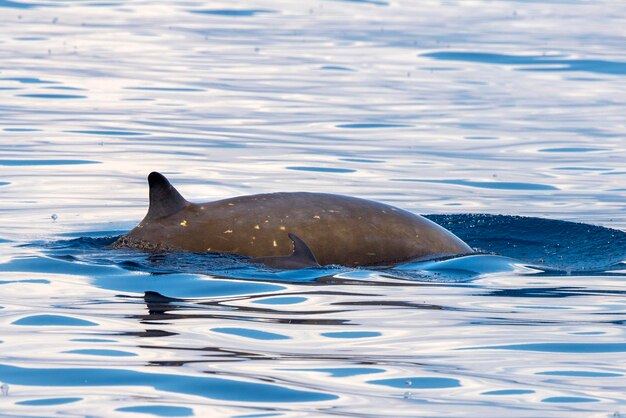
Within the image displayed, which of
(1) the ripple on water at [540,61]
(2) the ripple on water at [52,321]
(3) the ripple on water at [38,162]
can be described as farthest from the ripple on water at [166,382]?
(1) the ripple on water at [540,61]

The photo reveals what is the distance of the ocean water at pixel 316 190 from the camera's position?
29.0 feet

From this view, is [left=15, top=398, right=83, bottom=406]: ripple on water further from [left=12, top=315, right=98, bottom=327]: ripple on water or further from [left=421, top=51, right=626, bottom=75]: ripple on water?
[left=421, top=51, right=626, bottom=75]: ripple on water

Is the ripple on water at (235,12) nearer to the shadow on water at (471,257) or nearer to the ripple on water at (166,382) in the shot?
the shadow on water at (471,257)

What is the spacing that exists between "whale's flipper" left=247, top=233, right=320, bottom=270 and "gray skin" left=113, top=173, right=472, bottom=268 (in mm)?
11

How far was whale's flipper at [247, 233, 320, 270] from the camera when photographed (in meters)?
11.9

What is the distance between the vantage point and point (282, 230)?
1248 centimetres

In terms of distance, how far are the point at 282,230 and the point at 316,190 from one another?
602 cm

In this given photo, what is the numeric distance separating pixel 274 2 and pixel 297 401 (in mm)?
40447

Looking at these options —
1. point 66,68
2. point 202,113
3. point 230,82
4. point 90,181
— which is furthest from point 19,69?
point 90,181

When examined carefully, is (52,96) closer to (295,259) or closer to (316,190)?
(316,190)

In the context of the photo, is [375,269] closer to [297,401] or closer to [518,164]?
[297,401]

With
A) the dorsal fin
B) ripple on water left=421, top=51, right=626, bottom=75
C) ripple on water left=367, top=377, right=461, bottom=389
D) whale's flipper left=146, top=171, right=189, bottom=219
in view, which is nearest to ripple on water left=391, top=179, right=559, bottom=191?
whale's flipper left=146, top=171, right=189, bottom=219

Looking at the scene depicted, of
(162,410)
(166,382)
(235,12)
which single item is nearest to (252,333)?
(166,382)

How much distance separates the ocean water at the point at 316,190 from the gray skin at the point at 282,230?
0.20 metres
